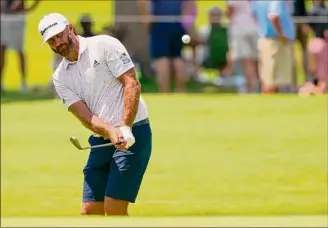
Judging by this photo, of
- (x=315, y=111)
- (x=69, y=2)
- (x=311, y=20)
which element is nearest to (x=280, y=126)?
(x=315, y=111)

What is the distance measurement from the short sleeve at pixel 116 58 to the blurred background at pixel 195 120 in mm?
2888

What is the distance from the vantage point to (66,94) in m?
9.78

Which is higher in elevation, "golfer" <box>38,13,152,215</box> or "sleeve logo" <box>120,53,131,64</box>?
"sleeve logo" <box>120,53,131,64</box>

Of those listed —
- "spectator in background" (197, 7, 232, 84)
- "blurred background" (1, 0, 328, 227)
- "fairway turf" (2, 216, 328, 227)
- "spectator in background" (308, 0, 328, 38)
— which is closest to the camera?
"fairway turf" (2, 216, 328, 227)

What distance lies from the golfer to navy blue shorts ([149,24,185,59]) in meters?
7.48

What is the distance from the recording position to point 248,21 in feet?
58.9

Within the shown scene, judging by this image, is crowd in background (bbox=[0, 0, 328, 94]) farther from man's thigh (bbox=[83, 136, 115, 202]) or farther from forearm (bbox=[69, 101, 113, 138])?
forearm (bbox=[69, 101, 113, 138])

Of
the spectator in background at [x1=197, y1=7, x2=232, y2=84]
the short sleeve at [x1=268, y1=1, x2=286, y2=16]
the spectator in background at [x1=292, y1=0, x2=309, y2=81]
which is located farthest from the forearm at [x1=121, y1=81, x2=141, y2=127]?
the spectator in background at [x1=197, y1=7, x2=232, y2=84]

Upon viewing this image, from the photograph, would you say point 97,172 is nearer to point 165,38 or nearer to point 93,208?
point 93,208

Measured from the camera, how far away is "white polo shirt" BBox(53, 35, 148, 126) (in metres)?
9.57

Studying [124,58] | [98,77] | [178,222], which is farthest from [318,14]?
[178,222]

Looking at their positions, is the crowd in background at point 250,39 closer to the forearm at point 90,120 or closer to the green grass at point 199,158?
the green grass at point 199,158

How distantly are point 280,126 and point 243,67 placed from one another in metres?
2.42

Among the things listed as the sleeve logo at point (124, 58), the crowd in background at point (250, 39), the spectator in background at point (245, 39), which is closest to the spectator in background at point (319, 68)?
the crowd in background at point (250, 39)
